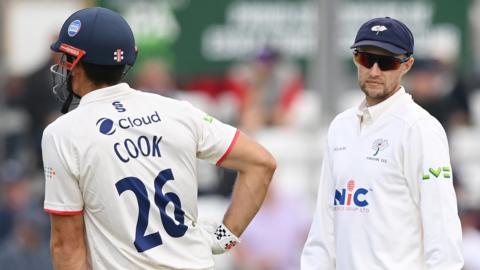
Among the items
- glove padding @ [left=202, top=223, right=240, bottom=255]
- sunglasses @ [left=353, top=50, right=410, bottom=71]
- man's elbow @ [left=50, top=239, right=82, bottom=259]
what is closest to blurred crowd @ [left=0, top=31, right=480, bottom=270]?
glove padding @ [left=202, top=223, right=240, bottom=255]

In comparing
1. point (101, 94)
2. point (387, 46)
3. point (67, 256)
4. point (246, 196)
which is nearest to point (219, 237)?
point (246, 196)

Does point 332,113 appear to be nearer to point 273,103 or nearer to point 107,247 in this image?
point 273,103

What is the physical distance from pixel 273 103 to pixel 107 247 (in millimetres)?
8239

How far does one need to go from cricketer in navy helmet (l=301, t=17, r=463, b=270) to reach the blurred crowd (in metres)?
5.33

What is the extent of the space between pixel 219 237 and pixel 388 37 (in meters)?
1.24

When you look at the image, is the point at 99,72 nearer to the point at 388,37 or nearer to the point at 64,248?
the point at 64,248

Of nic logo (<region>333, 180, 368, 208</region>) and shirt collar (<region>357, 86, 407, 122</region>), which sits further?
shirt collar (<region>357, 86, 407, 122</region>)

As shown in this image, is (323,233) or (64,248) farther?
(323,233)

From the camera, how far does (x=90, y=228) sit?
6.54 meters

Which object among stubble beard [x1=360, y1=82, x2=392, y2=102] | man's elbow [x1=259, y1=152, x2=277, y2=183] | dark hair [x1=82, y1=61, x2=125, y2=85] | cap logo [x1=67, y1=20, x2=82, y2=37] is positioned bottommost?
man's elbow [x1=259, y1=152, x2=277, y2=183]

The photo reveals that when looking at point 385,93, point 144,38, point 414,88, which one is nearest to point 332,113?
point 414,88

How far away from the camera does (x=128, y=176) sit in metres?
6.47

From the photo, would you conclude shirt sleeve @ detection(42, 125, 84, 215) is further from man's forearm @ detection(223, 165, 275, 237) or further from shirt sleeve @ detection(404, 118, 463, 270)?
shirt sleeve @ detection(404, 118, 463, 270)

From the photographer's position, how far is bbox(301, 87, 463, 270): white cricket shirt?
652cm
